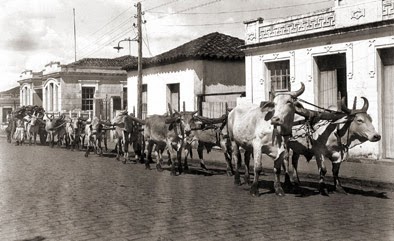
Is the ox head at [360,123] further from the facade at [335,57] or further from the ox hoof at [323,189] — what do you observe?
the facade at [335,57]

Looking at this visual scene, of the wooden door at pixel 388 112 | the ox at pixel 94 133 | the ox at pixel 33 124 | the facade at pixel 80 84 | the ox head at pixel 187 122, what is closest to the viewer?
the ox head at pixel 187 122

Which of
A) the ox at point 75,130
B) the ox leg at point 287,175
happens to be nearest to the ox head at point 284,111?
the ox leg at point 287,175

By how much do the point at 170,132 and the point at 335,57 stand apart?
20.6 ft

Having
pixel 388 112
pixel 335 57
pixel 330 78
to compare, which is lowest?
pixel 388 112

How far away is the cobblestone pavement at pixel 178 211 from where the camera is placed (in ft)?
19.4

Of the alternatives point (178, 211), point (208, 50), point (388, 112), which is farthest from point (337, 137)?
point (208, 50)

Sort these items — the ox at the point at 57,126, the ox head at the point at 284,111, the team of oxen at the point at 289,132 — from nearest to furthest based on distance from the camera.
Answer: the ox head at the point at 284,111 < the team of oxen at the point at 289,132 < the ox at the point at 57,126

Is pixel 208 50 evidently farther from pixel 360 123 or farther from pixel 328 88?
pixel 360 123

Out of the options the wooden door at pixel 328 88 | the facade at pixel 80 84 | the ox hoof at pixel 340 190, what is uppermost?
the facade at pixel 80 84

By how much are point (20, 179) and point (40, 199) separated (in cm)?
322

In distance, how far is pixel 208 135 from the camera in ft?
44.0

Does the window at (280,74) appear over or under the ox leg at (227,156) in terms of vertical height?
over

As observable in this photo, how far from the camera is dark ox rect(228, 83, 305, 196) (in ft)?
27.3

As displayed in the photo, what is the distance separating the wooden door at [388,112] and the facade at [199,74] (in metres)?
7.89
